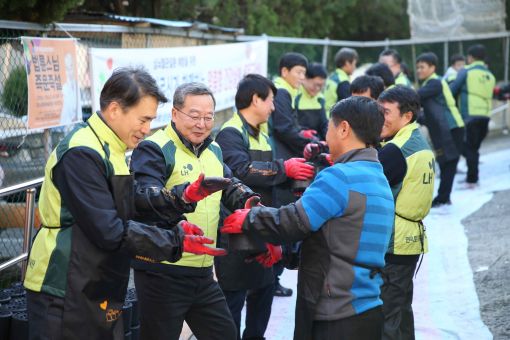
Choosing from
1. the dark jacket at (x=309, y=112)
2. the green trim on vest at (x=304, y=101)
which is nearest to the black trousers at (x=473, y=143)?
the dark jacket at (x=309, y=112)

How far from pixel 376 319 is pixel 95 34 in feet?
16.3

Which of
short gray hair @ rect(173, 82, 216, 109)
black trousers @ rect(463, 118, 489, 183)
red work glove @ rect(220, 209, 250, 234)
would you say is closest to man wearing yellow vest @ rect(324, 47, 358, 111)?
black trousers @ rect(463, 118, 489, 183)

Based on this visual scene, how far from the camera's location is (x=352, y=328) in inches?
148

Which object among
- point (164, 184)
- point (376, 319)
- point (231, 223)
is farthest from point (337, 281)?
point (164, 184)

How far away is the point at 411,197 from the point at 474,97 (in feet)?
27.8

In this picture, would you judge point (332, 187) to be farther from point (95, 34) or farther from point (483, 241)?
point (483, 241)

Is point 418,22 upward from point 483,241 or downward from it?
upward

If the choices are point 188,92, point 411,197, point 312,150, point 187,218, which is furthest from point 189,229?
point 312,150

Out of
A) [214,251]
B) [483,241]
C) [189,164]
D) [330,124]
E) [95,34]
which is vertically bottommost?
[483,241]

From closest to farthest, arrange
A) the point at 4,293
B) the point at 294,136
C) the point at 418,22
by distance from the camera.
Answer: the point at 4,293, the point at 294,136, the point at 418,22

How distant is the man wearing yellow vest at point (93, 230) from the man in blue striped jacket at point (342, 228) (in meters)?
0.42

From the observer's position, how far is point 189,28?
10477mm

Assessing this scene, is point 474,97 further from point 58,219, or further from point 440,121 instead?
point 58,219

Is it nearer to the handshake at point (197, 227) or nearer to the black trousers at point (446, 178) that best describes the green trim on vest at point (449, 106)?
the black trousers at point (446, 178)
